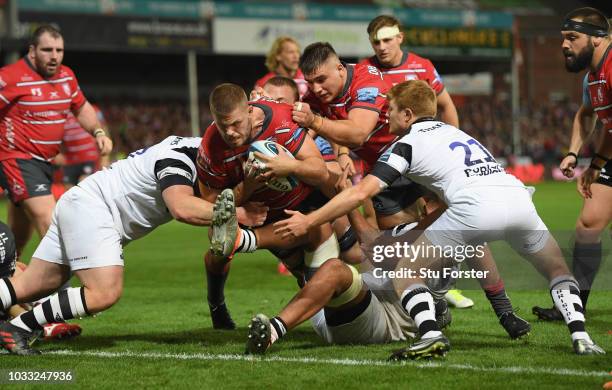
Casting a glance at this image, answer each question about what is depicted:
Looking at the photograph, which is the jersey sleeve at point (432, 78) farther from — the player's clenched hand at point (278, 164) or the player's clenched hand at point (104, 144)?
the player's clenched hand at point (104, 144)

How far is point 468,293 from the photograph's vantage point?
343 inches

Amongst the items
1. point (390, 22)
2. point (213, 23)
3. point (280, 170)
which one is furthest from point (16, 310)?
point (213, 23)

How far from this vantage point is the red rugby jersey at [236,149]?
6023mm

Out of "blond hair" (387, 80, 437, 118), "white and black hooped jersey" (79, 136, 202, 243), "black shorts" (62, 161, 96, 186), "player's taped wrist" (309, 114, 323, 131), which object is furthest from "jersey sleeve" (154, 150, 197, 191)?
"black shorts" (62, 161, 96, 186)

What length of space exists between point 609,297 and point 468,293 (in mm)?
1244

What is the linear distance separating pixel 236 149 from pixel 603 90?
111 inches

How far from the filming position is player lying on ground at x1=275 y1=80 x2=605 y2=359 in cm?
551

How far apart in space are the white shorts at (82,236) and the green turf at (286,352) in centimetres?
60

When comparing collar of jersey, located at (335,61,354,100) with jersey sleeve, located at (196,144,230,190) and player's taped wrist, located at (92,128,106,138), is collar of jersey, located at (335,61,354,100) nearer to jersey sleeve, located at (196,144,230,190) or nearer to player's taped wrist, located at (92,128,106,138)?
jersey sleeve, located at (196,144,230,190)

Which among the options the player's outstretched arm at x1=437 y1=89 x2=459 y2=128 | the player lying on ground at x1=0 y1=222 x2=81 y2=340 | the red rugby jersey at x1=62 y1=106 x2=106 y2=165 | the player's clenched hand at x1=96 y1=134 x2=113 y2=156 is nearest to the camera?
the player lying on ground at x1=0 y1=222 x2=81 y2=340

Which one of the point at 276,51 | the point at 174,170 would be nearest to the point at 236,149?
the point at 174,170

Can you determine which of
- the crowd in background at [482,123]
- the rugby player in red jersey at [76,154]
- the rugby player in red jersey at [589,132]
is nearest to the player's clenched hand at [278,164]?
the rugby player in red jersey at [589,132]

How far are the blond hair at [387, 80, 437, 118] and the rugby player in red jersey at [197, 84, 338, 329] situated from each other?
0.63m

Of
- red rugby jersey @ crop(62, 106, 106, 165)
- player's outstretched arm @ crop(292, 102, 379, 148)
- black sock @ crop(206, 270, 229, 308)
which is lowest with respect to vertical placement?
red rugby jersey @ crop(62, 106, 106, 165)
